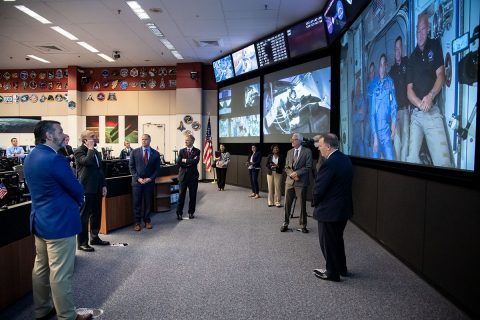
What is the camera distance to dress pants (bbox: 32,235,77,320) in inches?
103

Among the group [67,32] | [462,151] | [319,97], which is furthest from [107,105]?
[462,151]

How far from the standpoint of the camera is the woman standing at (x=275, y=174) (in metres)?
7.99

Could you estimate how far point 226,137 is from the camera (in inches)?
505

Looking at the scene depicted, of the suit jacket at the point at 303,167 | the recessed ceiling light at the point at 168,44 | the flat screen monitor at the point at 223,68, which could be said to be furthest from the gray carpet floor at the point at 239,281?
the flat screen monitor at the point at 223,68

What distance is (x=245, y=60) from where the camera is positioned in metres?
11.0

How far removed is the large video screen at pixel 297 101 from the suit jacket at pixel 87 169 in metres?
5.63

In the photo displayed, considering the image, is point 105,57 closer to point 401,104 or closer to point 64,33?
point 64,33

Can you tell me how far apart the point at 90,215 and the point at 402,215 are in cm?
432

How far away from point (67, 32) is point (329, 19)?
7.24 meters

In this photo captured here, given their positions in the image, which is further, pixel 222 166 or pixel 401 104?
pixel 222 166

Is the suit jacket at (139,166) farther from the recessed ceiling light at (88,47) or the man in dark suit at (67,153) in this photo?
the recessed ceiling light at (88,47)

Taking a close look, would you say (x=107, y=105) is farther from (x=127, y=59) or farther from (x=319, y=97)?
(x=319, y=97)

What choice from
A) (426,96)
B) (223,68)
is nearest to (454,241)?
(426,96)

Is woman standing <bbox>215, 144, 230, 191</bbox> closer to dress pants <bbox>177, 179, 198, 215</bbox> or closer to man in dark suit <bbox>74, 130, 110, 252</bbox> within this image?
dress pants <bbox>177, 179, 198, 215</bbox>
